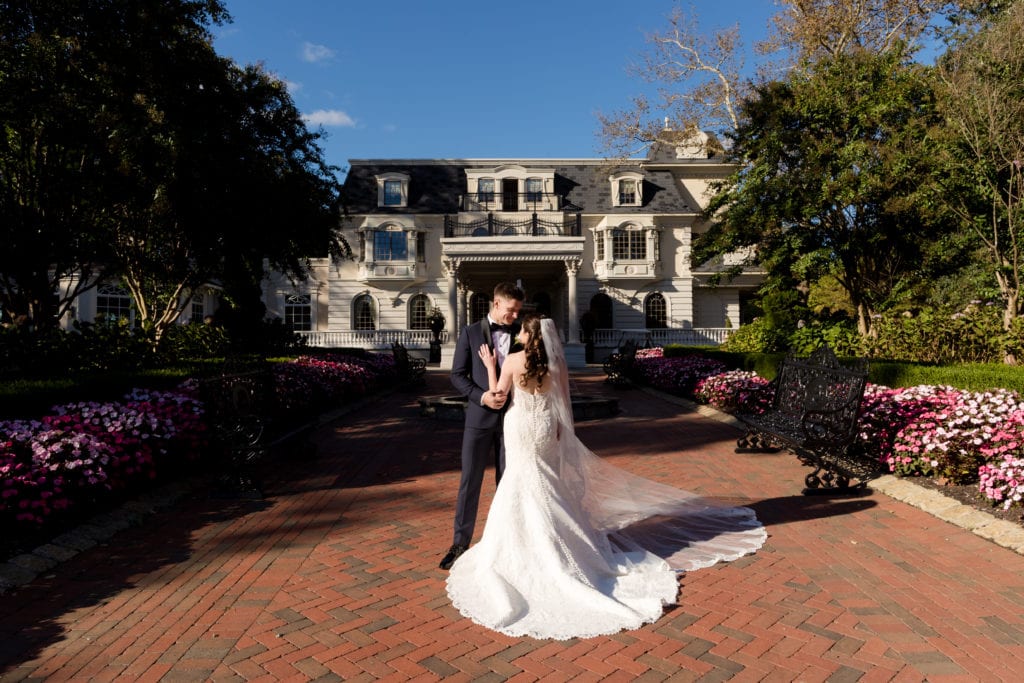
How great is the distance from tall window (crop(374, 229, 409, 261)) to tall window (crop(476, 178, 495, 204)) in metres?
4.72

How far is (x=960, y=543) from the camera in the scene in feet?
15.5

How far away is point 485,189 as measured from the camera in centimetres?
3475

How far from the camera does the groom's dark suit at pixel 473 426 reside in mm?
4430

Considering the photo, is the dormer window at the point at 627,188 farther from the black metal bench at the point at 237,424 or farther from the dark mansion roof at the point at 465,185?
the black metal bench at the point at 237,424

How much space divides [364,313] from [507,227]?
977 cm

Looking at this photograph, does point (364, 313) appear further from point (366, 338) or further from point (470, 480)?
point (470, 480)

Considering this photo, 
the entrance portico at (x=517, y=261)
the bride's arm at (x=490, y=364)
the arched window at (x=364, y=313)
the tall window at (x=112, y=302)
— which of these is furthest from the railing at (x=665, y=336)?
the bride's arm at (x=490, y=364)

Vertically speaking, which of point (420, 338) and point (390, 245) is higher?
point (390, 245)

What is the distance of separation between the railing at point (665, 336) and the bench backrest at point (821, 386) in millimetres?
24577

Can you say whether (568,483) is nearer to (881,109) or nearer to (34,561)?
(34,561)

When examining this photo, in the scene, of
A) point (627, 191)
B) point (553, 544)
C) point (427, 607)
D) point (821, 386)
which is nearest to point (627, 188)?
point (627, 191)

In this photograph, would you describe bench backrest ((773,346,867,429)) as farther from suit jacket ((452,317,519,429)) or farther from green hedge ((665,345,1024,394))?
suit jacket ((452,317,519,429))

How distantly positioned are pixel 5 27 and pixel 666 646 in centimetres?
1021

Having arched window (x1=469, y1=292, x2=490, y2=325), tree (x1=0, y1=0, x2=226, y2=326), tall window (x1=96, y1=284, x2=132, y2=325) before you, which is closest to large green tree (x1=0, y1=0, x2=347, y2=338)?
tree (x1=0, y1=0, x2=226, y2=326)
